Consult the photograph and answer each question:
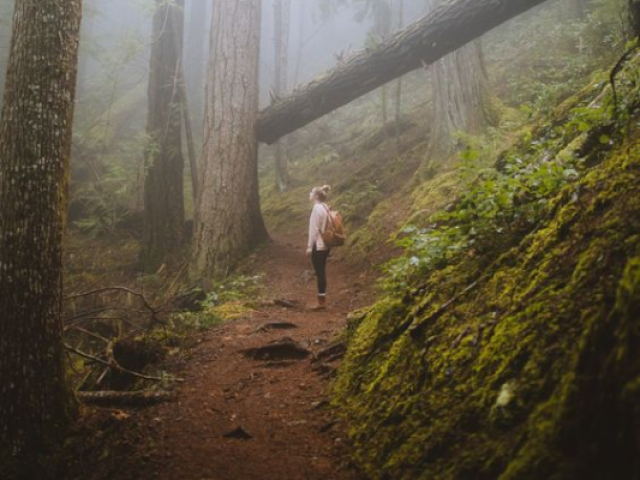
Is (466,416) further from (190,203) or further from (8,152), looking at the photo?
(190,203)

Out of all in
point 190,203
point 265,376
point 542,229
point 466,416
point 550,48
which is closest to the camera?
point 466,416

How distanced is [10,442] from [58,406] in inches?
15.0

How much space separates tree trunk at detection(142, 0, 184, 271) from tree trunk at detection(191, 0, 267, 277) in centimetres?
215

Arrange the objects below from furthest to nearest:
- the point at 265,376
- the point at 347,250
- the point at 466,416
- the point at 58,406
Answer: the point at 347,250, the point at 265,376, the point at 58,406, the point at 466,416

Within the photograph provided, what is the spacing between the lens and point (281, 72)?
18.7 metres

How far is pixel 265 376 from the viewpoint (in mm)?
4746

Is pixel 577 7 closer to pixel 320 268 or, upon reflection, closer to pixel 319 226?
pixel 319 226

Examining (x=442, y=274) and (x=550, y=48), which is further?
(x=550, y=48)

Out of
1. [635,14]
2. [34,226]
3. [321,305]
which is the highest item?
[635,14]

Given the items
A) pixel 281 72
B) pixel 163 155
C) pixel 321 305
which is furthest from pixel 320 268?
pixel 281 72

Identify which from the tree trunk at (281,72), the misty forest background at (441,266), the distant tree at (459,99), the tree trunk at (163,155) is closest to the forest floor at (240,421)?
the misty forest background at (441,266)

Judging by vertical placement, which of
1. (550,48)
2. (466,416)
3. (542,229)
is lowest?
(466,416)

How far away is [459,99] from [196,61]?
1938 cm

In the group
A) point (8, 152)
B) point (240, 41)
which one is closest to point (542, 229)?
point (8, 152)
